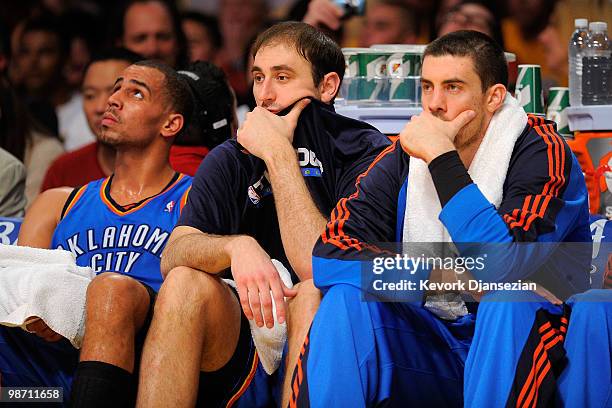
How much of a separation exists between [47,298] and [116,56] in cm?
207

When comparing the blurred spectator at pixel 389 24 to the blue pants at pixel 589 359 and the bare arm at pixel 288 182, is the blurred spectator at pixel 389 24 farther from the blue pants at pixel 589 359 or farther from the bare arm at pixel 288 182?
the blue pants at pixel 589 359

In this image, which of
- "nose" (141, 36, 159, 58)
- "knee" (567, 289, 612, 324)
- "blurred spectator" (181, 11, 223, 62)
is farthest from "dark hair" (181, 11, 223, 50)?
"knee" (567, 289, 612, 324)

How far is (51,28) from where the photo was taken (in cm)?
632

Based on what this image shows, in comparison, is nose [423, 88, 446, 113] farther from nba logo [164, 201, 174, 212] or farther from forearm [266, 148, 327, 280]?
nba logo [164, 201, 174, 212]

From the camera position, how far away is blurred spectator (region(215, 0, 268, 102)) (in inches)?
238

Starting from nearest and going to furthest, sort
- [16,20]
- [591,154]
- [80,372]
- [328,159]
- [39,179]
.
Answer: [80,372] < [328,159] < [591,154] < [39,179] < [16,20]

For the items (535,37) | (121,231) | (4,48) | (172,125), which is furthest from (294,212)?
(4,48)

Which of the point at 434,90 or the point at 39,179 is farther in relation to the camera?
the point at 39,179

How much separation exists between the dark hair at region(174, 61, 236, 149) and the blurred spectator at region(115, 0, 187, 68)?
1.17 m

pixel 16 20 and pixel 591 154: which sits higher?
pixel 16 20

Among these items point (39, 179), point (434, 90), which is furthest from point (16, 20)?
point (434, 90)

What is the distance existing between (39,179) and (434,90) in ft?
9.04

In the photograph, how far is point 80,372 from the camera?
9.30 ft

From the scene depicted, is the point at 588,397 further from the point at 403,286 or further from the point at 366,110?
the point at 366,110
